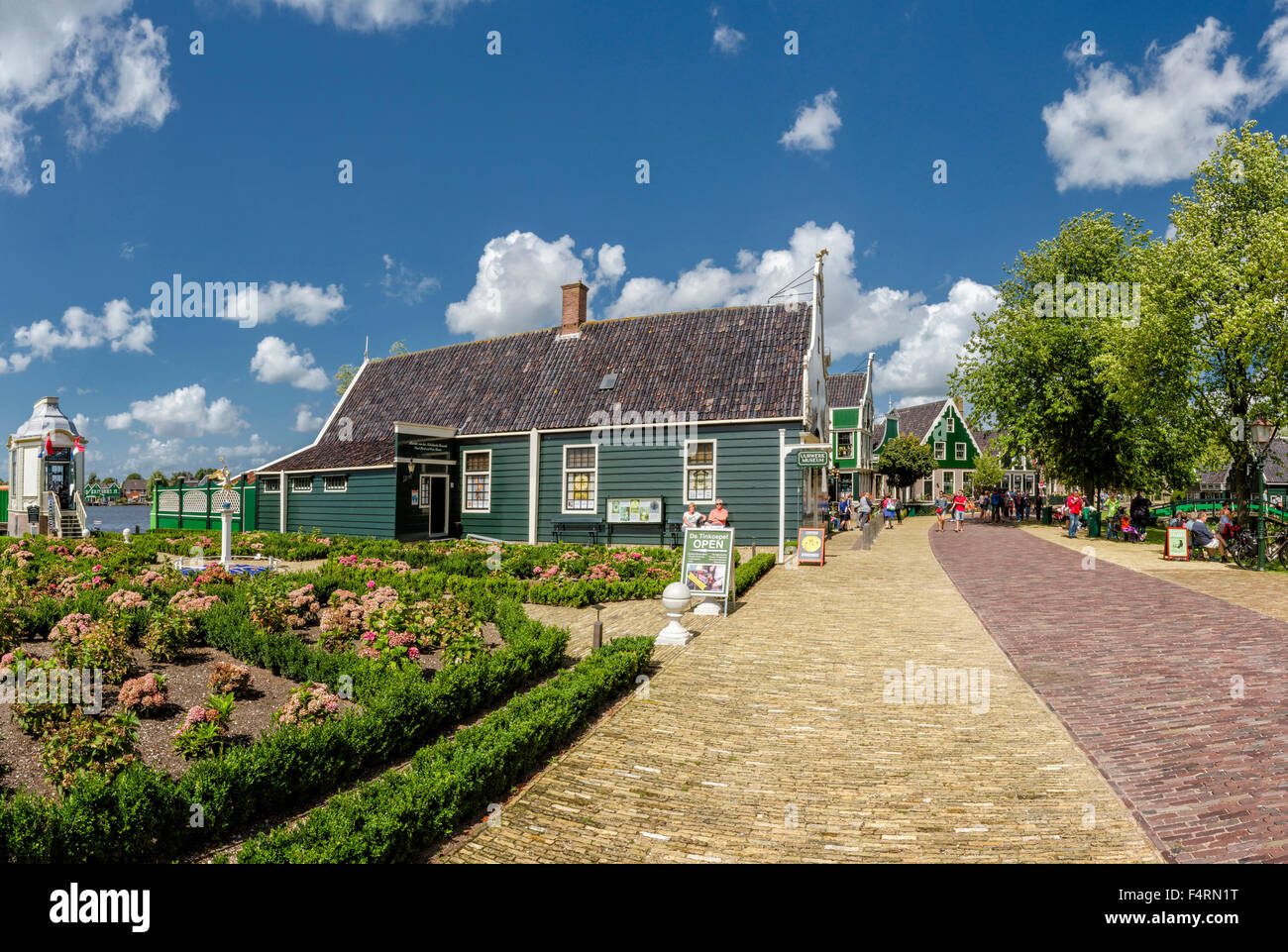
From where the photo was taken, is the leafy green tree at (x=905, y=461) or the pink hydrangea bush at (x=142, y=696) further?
the leafy green tree at (x=905, y=461)

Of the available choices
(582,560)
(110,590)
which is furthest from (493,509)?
(110,590)

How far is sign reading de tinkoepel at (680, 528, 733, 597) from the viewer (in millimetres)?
11617

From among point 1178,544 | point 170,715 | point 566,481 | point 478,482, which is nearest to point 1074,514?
point 1178,544

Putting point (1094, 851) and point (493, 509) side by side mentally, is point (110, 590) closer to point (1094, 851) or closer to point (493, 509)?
point (1094, 851)

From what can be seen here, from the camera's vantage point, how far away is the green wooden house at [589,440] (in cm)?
2053

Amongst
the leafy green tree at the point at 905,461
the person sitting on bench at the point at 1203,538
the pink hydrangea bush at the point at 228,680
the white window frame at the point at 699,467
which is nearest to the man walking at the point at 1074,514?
the person sitting on bench at the point at 1203,538

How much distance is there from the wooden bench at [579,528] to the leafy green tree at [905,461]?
123 feet

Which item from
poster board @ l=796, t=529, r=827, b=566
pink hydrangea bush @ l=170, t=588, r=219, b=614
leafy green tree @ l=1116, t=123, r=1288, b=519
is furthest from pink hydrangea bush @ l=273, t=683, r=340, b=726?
leafy green tree @ l=1116, t=123, r=1288, b=519

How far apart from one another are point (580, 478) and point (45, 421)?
73.7 ft

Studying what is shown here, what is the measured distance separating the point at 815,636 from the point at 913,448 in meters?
48.1

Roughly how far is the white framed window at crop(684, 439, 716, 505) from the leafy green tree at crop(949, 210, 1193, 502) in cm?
2312

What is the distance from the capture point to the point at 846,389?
50656mm

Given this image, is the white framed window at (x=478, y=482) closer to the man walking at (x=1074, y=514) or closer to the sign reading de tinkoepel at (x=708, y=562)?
the sign reading de tinkoepel at (x=708, y=562)

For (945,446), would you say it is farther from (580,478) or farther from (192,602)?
(192,602)
